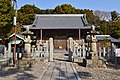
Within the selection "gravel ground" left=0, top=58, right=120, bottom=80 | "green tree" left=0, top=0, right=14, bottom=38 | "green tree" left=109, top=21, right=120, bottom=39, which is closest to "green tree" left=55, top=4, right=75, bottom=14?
"green tree" left=109, top=21, right=120, bottom=39

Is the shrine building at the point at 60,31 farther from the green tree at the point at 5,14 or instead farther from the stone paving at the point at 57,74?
the stone paving at the point at 57,74

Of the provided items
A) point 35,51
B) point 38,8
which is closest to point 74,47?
point 35,51

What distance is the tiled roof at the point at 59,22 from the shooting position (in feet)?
116

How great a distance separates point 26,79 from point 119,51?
678cm

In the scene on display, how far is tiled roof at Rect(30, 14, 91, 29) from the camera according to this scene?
1389 inches

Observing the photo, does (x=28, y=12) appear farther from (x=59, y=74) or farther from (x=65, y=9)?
(x=59, y=74)

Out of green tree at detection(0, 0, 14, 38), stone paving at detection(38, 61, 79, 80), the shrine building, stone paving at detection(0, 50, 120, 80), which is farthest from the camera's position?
the shrine building

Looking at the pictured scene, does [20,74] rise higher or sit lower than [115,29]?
lower

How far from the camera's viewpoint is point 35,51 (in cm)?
2070

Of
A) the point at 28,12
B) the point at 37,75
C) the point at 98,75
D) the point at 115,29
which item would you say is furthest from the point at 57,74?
the point at 28,12

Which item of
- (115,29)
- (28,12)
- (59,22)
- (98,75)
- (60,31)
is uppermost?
(28,12)

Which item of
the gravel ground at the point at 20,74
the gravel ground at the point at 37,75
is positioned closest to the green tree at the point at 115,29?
the gravel ground at the point at 37,75

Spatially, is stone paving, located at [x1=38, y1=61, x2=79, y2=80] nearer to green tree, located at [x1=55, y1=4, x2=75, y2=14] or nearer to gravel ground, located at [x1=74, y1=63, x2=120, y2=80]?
gravel ground, located at [x1=74, y1=63, x2=120, y2=80]

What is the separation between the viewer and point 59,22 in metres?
38.3
